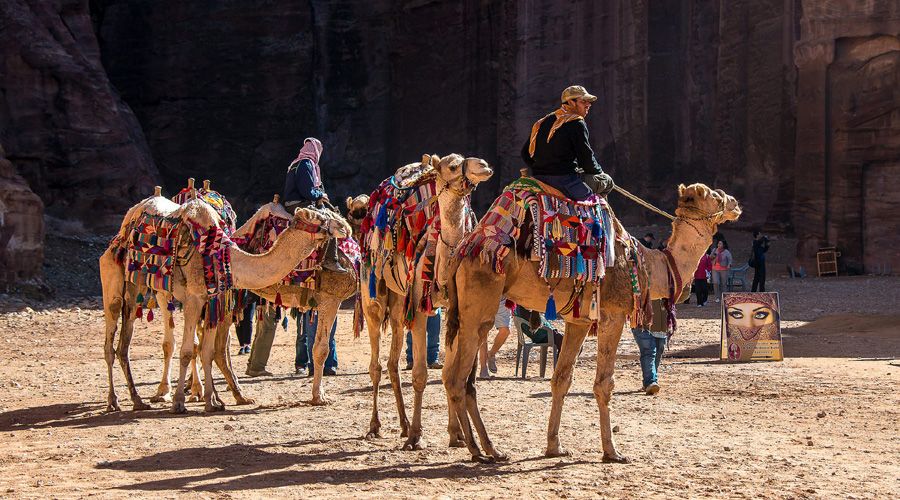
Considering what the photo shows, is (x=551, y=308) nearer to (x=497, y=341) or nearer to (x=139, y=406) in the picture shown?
(x=139, y=406)

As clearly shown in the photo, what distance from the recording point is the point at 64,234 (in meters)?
36.8

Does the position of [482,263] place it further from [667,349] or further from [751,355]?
[667,349]

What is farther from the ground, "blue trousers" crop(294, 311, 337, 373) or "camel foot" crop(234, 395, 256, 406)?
"blue trousers" crop(294, 311, 337, 373)

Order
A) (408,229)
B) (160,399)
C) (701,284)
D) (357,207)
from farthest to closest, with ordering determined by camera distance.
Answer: (701,284)
(357,207)
(160,399)
(408,229)

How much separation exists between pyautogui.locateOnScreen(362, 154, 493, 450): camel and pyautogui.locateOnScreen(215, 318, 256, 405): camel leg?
245cm

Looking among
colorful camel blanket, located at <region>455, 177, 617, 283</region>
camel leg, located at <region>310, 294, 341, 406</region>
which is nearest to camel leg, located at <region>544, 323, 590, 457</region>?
colorful camel blanket, located at <region>455, 177, 617, 283</region>

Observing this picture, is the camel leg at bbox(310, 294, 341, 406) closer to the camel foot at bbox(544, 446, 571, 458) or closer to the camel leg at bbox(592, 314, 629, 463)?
the camel foot at bbox(544, 446, 571, 458)

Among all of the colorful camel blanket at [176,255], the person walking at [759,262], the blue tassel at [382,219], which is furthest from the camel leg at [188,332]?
the person walking at [759,262]

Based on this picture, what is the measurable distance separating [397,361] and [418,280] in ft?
2.93

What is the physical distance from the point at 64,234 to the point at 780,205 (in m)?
21.8

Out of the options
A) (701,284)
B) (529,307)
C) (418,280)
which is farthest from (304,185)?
(701,284)

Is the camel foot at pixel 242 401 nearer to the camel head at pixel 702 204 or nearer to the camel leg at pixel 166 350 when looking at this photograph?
the camel leg at pixel 166 350

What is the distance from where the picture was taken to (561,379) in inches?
363

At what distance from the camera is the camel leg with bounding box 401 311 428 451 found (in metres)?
9.55
